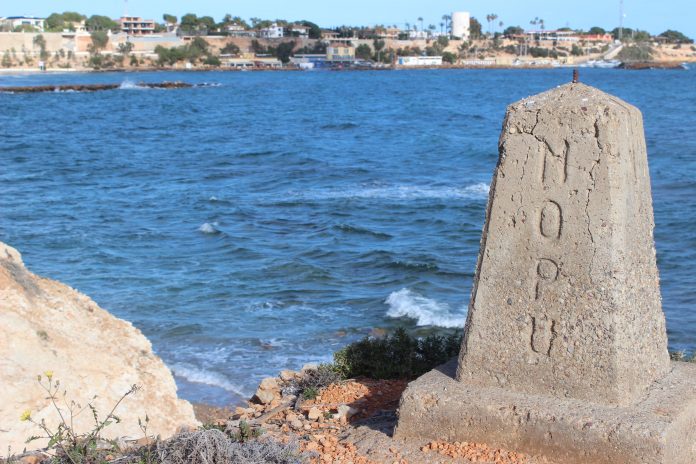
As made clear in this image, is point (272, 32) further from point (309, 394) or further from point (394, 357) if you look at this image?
point (309, 394)

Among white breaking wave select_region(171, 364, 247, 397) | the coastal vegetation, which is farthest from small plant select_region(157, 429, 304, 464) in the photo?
the coastal vegetation

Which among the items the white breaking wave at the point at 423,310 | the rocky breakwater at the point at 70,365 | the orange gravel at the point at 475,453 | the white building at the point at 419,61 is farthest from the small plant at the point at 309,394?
the white building at the point at 419,61

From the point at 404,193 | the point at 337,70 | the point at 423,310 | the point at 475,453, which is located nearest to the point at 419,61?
the point at 337,70

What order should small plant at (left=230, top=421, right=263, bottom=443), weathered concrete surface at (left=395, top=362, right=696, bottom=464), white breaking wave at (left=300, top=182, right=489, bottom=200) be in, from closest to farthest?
1. weathered concrete surface at (left=395, top=362, right=696, bottom=464)
2. small plant at (left=230, top=421, right=263, bottom=443)
3. white breaking wave at (left=300, top=182, right=489, bottom=200)

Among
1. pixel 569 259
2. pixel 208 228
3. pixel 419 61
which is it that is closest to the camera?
pixel 569 259

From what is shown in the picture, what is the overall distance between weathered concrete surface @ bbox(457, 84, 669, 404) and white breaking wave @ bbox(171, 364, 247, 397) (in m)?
4.94

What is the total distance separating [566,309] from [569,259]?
23 cm

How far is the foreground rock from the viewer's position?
433 cm

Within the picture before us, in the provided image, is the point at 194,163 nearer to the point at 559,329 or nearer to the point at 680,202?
the point at 680,202

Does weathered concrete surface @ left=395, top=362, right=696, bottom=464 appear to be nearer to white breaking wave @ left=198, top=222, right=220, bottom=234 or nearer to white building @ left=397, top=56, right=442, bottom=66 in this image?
white breaking wave @ left=198, top=222, right=220, bottom=234

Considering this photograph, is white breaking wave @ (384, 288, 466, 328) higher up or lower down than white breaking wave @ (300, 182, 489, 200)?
higher up

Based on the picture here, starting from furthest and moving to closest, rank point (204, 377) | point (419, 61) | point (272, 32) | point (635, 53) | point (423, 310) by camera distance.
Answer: point (272, 32) < point (635, 53) < point (419, 61) < point (423, 310) < point (204, 377)

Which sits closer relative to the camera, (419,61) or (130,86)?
(130,86)

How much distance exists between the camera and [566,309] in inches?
175
